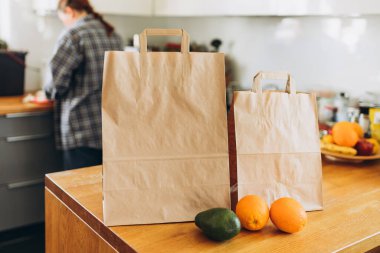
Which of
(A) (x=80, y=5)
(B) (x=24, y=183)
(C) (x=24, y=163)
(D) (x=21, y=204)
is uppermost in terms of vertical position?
(A) (x=80, y=5)

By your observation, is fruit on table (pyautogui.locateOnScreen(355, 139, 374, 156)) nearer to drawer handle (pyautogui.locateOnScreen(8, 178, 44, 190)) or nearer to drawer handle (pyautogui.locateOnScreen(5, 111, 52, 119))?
drawer handle (pyautogui.locateOnScreen(5, 111, 52, 119))

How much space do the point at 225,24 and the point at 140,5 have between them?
1.93 feet

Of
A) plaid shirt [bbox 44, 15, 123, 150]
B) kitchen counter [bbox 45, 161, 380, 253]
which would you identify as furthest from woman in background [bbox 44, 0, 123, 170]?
kitchen counter [bbox 45, 161, 380, 253]

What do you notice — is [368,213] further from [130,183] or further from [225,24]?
[225,24]

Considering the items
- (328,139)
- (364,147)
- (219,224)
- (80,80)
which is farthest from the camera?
(80,80)

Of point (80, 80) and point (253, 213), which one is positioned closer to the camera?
point (253, 213)

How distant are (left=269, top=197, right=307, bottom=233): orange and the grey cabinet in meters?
Result: 1.92

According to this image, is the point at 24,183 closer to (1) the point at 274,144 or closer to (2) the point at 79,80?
(2) the point at 79,80

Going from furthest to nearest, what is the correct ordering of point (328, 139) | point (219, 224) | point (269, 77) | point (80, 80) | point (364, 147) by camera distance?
point (80, 80) < point (328, 139) < point (364, 147) < point (269, 77) < point (219, 224)

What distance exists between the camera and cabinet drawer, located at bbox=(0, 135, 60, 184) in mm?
2553

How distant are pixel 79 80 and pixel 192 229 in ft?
5.46

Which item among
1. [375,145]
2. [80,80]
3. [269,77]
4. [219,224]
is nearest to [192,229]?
[219,224]

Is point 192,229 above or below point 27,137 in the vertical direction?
below

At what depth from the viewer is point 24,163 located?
103 inches
